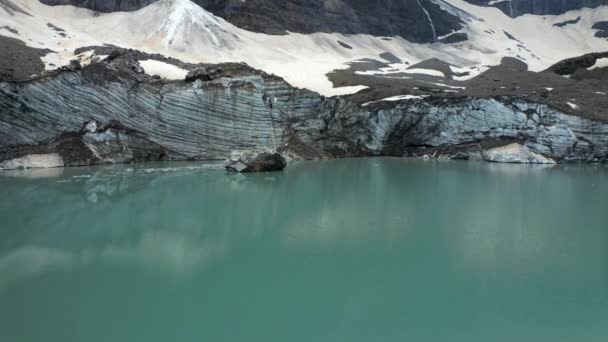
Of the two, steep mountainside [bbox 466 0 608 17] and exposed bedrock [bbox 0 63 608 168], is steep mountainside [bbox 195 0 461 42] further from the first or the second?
exposed bedrock [bbox 0 63 608 168]

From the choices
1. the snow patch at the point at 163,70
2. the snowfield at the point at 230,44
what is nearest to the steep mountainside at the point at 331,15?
the snowfield at the point at 230,44

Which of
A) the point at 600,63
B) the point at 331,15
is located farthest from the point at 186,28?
the point at 600,63

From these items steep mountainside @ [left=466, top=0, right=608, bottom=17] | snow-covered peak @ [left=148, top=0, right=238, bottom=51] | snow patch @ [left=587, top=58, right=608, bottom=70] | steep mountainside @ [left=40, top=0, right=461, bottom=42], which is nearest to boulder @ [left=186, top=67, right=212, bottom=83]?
snow-covered peak @ [left=148, top=0, right=238, bottom=51]

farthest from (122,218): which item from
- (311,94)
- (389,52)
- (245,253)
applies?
(389,52)

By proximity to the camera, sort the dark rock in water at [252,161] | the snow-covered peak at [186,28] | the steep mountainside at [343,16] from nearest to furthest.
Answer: the dark rock in water at [252,161] → the snow-covered peak at [186,28] → the steep mountainside at [343,16]

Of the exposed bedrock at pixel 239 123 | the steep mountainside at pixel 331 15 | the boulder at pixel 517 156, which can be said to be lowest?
the boulder at pixel 517 156

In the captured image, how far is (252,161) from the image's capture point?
73.8 ft

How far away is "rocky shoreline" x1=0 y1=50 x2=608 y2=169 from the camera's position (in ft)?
73.9

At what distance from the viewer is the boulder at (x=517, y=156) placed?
30.0m

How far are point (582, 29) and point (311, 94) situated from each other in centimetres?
8414

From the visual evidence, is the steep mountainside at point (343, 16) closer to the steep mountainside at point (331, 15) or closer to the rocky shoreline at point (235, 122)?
the steep mountainside at point (331, 15)

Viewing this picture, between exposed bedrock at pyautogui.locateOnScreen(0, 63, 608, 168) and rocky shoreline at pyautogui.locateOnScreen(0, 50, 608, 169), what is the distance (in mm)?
52

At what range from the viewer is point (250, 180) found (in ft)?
65.8

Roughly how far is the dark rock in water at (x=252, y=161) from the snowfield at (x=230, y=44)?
8.29m
